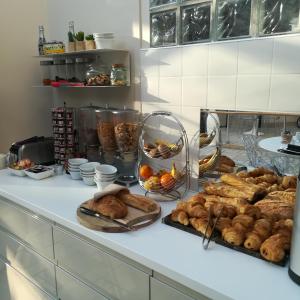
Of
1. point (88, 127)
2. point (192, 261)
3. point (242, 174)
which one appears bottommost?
point (192, 261)

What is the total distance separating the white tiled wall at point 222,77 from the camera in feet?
3.56

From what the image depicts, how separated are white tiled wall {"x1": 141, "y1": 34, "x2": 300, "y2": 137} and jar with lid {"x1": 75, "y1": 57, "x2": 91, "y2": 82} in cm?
38

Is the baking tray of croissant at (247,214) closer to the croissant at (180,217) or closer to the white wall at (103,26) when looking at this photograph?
the croissant at (180,217)

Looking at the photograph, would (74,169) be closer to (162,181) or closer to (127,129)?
(127,129)

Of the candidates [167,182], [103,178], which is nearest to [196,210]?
[167,182]

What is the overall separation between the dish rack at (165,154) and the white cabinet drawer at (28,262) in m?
0.53

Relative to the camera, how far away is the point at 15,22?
1796 millimetres

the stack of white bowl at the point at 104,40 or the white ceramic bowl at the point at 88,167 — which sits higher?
the stack of white bowl at the point at 104,40

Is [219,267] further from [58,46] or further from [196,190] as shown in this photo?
[58,46]

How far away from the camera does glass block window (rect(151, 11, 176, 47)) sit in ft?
4.49

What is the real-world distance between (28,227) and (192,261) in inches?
31.5

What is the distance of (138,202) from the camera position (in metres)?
1.15

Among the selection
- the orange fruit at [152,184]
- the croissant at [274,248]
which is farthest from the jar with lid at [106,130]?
the croissant at [274,248]

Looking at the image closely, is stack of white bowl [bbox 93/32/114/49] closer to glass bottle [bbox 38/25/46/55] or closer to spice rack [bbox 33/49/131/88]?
spice rack [bbox 33/49/131/88]
